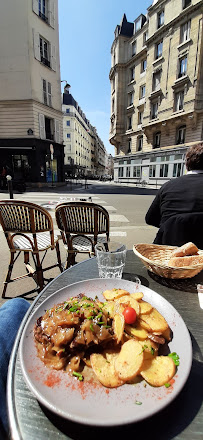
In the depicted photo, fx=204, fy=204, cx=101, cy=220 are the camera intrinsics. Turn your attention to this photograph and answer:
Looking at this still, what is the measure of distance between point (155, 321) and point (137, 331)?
9 centimetres

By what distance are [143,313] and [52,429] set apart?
46 cm

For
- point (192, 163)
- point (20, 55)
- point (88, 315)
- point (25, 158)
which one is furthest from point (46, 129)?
point (88, 315)

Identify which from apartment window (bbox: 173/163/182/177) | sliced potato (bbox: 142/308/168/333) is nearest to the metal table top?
sliced potato (bbox: 142/308/168/333)

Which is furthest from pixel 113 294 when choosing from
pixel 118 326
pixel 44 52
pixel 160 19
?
pixel 160 19

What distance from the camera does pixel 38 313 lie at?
2.83 feet

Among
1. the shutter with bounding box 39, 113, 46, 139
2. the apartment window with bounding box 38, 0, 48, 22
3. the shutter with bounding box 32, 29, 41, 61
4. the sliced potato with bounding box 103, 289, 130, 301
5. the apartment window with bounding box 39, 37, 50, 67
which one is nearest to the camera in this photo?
the sliced potato with bounding box 103, 289, 130, 301

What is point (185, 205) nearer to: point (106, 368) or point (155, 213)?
point (155, 213)

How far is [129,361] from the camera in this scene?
642 millimetres

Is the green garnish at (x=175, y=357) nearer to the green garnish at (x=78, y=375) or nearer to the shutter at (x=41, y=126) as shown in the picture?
the green garnish at (x=78, y=375)

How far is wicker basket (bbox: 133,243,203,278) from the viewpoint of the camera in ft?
3.82

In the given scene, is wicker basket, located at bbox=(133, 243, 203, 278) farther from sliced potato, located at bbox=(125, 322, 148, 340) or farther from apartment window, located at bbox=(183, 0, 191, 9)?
apartment window, located at bbox=(183, 0, 191, 9)

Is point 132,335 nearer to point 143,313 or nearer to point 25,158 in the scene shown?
point 143,313

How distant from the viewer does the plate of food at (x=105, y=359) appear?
21.2 inches

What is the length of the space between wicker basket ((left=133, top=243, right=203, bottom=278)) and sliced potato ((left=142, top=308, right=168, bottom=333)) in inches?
15.2
